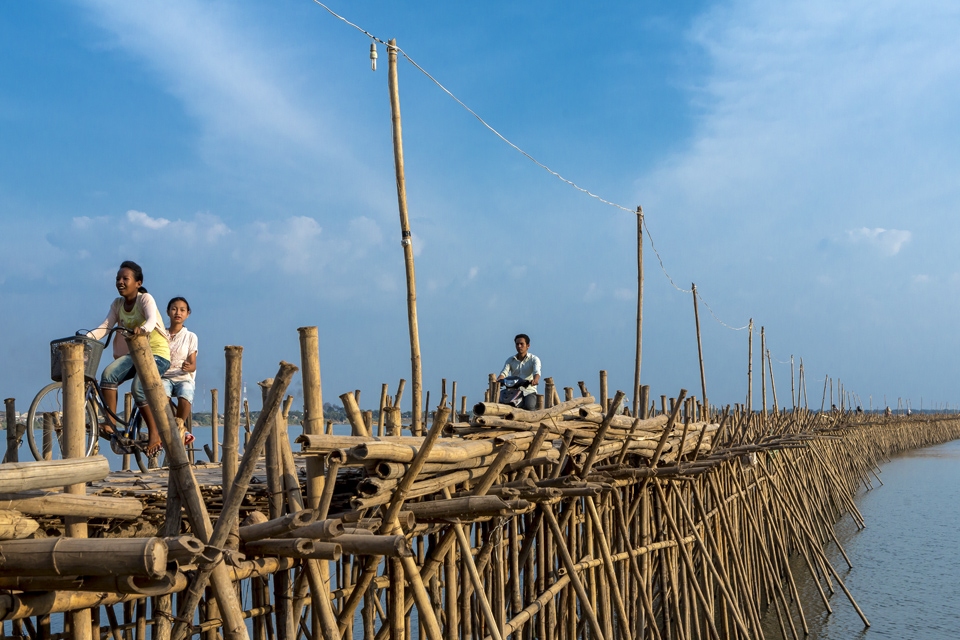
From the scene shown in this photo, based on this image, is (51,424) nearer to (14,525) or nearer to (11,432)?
(11,432)

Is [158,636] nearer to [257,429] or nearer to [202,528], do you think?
[202,528]

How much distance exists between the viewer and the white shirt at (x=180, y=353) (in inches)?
275

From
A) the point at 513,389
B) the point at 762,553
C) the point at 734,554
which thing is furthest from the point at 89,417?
the point at 762,553

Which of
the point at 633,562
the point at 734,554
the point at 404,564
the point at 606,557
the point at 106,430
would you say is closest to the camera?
the point at 404,564

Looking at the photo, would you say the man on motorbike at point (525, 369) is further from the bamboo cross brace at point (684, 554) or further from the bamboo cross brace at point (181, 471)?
the bamboo cross brace at point (181, 471)

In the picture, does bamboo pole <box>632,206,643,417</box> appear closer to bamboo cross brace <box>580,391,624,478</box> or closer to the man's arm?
the man's arm

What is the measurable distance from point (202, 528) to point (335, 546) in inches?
20.5

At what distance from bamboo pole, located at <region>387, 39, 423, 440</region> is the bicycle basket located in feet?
7.59

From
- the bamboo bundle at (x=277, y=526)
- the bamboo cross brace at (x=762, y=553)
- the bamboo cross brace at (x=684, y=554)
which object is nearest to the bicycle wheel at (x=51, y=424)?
the bamboo bundle at (x=277, y=526)

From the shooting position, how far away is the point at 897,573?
17.3m

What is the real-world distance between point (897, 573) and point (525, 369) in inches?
477

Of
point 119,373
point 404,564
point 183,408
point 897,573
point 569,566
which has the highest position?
point 119,373

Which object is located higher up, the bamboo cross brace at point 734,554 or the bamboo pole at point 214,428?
the bamboo pole at point 214,428

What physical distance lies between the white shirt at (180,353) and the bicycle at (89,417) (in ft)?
1.41
